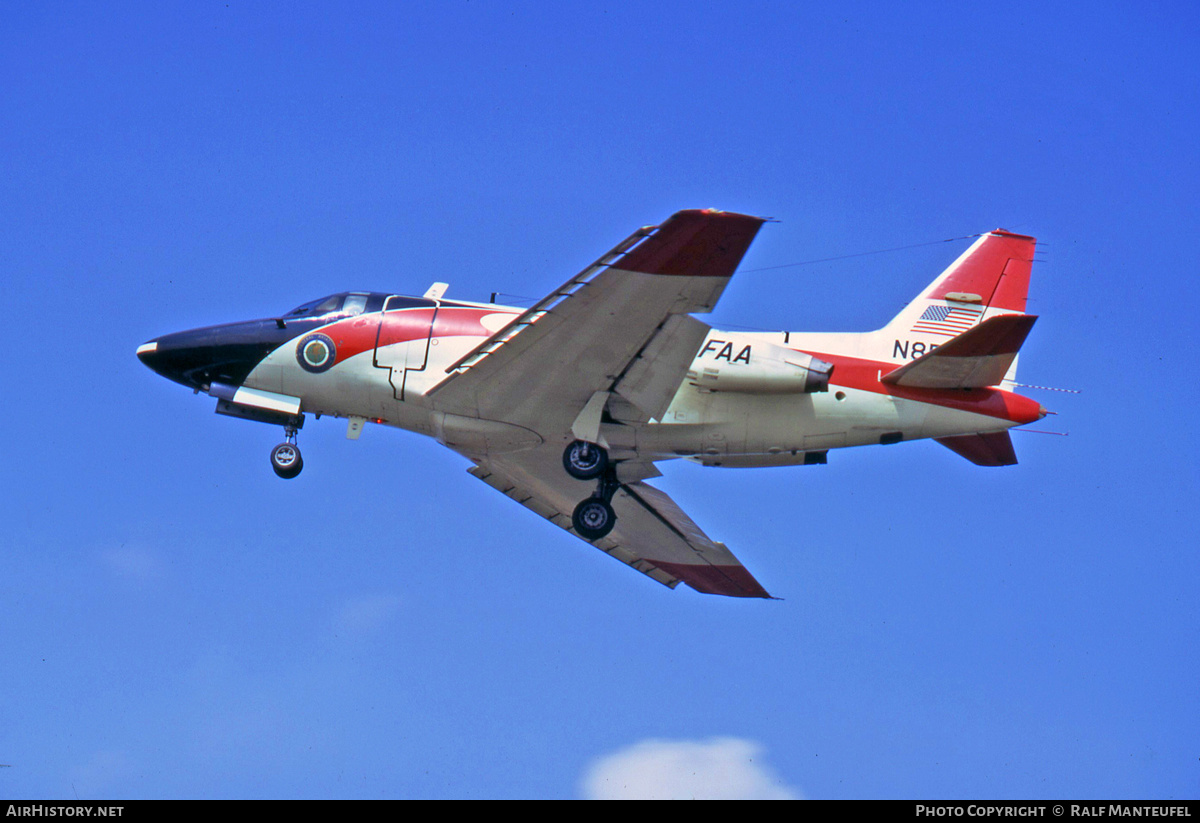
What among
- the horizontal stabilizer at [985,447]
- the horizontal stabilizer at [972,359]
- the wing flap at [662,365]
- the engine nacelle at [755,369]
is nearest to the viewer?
the wing flap at [662,365]

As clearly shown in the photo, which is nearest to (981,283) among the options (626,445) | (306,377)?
(626,445)

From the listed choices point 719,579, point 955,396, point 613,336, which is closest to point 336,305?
point 613,336

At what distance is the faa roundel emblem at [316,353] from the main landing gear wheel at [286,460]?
1797 mm

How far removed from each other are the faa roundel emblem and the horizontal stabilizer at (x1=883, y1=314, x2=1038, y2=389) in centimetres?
1155

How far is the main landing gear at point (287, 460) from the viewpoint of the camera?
26.7 metres

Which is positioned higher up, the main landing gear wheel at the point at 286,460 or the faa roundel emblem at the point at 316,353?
the faa roundel emblem at the point at 316,353

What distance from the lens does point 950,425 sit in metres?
25.0

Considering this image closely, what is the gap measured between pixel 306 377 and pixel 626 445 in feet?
22.9

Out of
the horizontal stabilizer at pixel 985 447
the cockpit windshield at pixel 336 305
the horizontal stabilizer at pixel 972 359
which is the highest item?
the cockpit windshield at pixel 336 305

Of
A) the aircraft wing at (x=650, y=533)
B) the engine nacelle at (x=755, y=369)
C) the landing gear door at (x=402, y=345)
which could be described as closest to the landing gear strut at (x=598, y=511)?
the aircraft wing at (x=650, y=533)

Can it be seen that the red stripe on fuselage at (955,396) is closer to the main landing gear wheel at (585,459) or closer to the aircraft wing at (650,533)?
the main landing gear wheel at (585,459)

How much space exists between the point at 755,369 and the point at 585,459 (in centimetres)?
408
